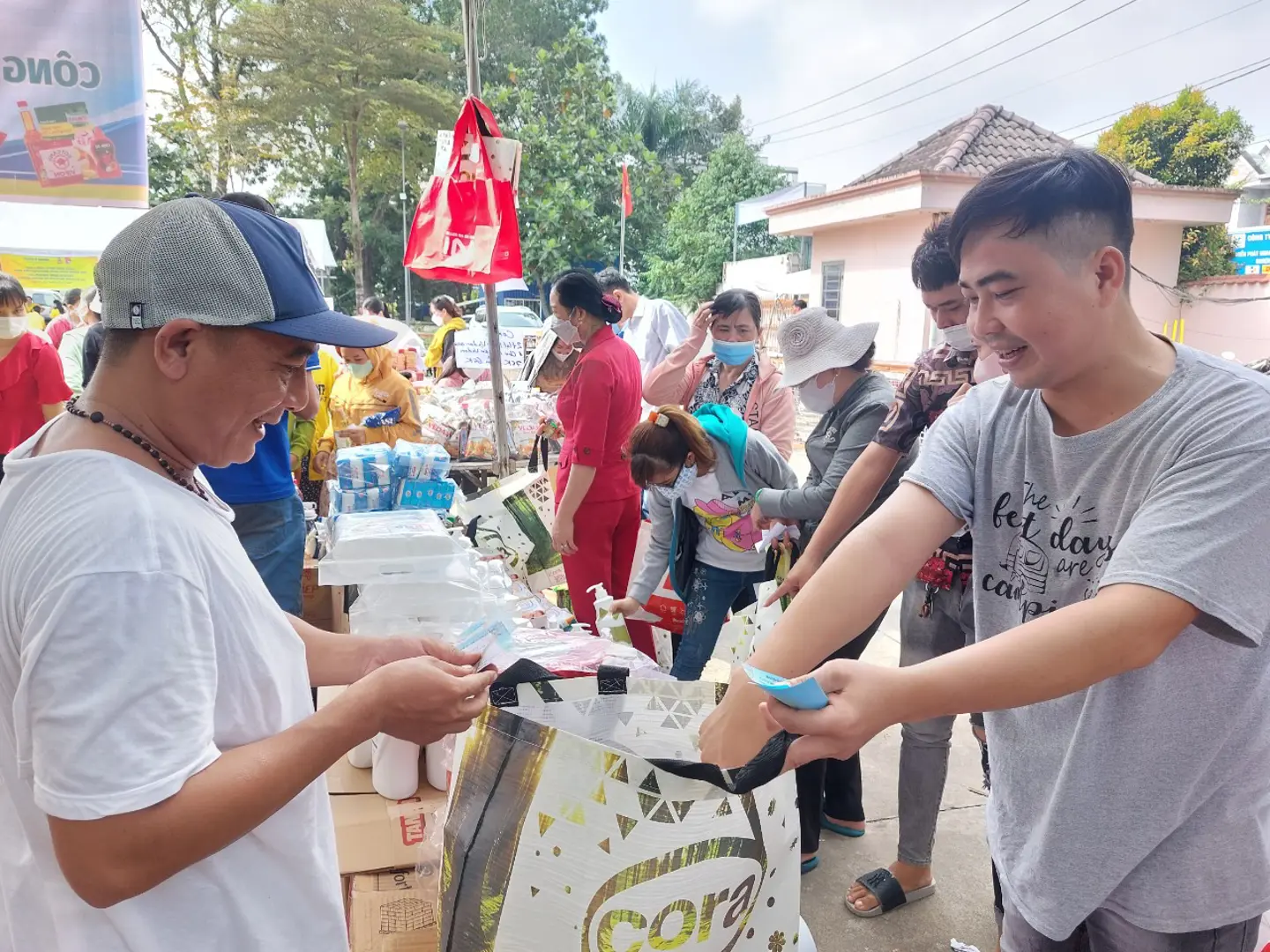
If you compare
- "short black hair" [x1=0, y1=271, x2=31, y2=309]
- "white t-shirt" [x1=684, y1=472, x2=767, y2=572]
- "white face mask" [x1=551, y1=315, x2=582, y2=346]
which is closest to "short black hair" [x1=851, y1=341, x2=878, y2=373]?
"white t-shirt" [x1=684, y1=472, x2=767, y2=572]

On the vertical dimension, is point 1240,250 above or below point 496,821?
above

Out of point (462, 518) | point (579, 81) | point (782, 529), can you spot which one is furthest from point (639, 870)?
point (579, 81)

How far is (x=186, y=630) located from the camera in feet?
2.59

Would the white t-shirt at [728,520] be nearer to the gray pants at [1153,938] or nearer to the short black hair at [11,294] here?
the gray pants at [1153,938]

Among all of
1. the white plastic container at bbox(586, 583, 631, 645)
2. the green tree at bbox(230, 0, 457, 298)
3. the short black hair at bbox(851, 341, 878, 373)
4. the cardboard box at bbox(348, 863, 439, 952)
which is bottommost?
the cardboard box at bbox(348, 863, 439, 952)

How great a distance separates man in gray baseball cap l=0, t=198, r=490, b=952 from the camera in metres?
0.74

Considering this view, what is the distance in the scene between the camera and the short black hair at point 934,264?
84.8 inches

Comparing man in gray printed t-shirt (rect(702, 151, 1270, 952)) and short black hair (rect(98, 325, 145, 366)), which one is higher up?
short black hair (rect(98, 325, 145, 366))

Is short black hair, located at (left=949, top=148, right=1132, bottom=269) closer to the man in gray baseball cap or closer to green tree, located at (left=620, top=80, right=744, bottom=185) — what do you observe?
the man in gray baseball cap

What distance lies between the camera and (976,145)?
14.0 meters

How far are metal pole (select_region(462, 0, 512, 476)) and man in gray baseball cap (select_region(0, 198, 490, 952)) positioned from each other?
8.56ft

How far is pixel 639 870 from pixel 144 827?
0.61 m

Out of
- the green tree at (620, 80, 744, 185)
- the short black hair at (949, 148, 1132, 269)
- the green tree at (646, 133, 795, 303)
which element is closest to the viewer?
the short black hair at (949, 148, 1132, 269)

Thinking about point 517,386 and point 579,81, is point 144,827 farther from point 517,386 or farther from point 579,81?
point 579,81
